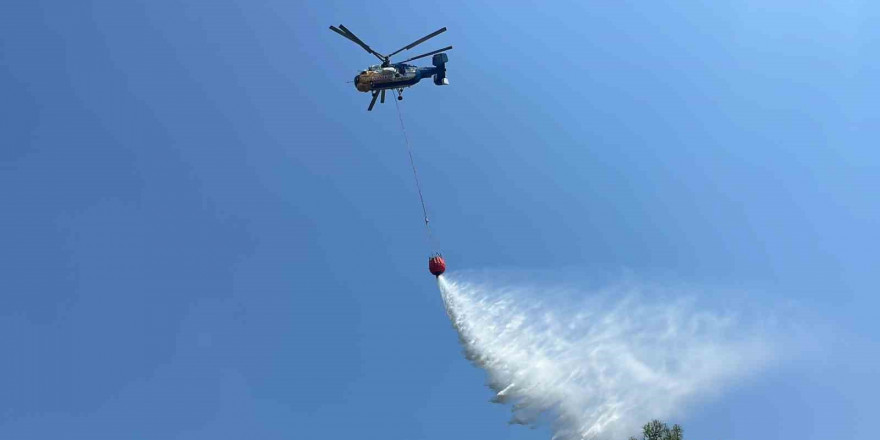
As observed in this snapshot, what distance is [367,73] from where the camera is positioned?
227 ft

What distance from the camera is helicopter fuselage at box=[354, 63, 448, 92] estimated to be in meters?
69.2

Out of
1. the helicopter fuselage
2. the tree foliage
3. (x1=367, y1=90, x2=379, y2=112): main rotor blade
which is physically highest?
the helicopter fuselage

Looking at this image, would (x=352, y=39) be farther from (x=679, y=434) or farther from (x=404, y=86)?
(x=679, y=434)

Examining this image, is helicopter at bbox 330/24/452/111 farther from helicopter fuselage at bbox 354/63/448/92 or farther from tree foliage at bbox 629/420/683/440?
tree foliage at bbox 629/420/683/440

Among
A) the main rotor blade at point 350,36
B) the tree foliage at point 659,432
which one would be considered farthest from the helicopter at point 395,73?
the tree foliage at point 659,432

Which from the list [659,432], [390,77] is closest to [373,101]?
[390,77]

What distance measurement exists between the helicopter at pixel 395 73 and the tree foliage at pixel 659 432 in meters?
39.2

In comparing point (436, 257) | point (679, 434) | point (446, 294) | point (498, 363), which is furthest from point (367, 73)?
point (679, 434)

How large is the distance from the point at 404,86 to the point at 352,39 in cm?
824

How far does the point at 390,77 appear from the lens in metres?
70.4

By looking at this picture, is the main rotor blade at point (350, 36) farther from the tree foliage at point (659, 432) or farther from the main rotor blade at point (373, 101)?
the tree foliage at point (659, 432)

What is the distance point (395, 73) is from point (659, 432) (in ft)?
138

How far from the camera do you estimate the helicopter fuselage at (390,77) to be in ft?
227

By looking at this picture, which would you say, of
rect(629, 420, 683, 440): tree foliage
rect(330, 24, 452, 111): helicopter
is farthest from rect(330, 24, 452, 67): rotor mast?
rect(629, 420, 683, 440): tree foliage
